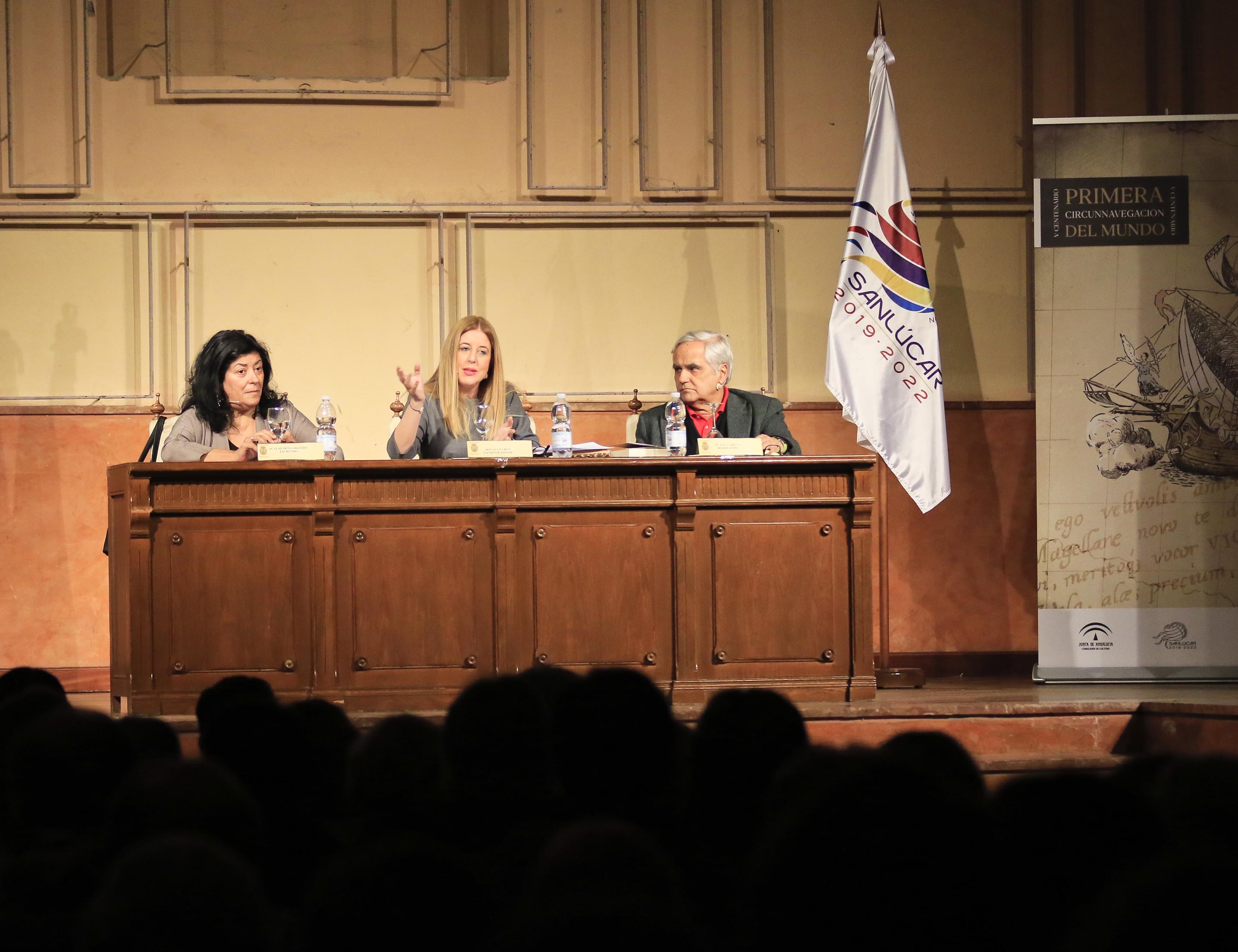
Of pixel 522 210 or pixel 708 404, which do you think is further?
pixel 522 210

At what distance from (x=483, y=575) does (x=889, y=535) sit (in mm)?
2387

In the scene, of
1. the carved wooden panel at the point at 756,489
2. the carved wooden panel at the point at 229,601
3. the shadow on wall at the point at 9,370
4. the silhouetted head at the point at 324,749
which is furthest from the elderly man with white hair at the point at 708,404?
the silhouetted head at the point at 324,749

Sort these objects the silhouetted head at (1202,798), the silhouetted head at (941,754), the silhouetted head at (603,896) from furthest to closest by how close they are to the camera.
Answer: the silhouetted head at (941,754) < the silhouetted head at (1202,798) < the silhouetted head at (603,896)

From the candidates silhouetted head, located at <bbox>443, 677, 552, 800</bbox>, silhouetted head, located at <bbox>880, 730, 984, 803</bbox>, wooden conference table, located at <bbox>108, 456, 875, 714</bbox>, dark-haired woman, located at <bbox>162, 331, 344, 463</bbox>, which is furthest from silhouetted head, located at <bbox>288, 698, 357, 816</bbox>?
dark-haired woman, located at <bbox>162, 331, 344, 463</bbox>

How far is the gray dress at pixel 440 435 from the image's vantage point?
4473mm

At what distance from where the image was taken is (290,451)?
4.05 m

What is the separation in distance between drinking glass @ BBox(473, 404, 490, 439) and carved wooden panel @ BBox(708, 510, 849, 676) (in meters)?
0.87

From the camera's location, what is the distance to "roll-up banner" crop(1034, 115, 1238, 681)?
483 cm

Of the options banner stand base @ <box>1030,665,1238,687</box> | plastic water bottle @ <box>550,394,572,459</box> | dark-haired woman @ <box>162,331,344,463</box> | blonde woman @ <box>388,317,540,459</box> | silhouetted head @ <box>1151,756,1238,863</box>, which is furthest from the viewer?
banner stand base @ <box>1030,665,1238,687</box>

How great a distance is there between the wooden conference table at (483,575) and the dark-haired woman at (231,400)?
1.51 feet

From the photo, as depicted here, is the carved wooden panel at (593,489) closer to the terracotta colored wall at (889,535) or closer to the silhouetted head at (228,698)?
the terracotta colored wall at (889,535)

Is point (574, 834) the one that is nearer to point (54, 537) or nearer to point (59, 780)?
point (59, 780)

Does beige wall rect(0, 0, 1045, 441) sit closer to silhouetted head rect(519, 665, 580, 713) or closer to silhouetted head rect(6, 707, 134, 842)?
silhouetted head rect(519, 665, 580, 713)

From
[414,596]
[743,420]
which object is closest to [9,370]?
[414,596]
